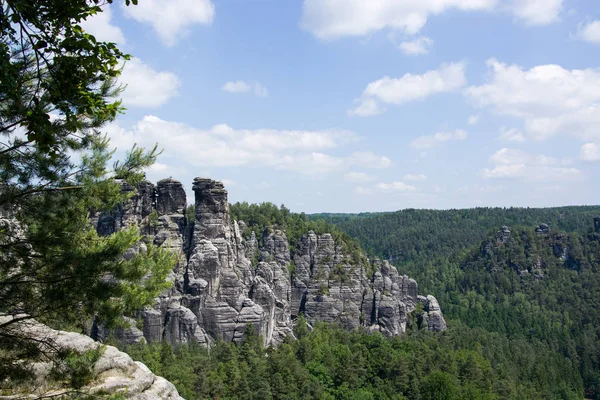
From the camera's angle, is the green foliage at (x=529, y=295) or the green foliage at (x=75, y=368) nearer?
the green foliage at (x=75, y=368)

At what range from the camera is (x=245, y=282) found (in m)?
56.7

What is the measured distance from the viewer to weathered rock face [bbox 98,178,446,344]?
5016 centimetres

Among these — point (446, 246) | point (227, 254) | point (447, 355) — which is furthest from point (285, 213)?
point (446, 246)

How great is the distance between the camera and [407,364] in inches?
1836

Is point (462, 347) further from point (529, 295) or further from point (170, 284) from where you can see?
point (170, 284)

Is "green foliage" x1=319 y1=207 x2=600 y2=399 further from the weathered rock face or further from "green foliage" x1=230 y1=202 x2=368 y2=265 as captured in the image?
"green foliage" x1=230 y1=202 x2=368 y2=265

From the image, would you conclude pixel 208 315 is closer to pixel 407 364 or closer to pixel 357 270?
pixel 407 364

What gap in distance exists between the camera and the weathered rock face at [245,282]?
50.2 metres

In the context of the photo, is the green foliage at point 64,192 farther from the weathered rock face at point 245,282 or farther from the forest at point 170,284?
the weathered rock face at point 245,282

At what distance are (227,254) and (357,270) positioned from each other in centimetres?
2410

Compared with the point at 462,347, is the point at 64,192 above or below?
above

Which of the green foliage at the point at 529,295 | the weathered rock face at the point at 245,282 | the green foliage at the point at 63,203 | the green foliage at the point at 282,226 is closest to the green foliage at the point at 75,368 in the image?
the green foliage at the point at 63,203

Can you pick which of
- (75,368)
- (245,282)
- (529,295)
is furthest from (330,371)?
(529,295)

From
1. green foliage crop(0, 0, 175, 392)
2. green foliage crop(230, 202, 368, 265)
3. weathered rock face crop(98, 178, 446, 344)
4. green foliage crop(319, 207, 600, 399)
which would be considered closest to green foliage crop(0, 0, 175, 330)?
green foliage crop(0, 0, 175, 392)
